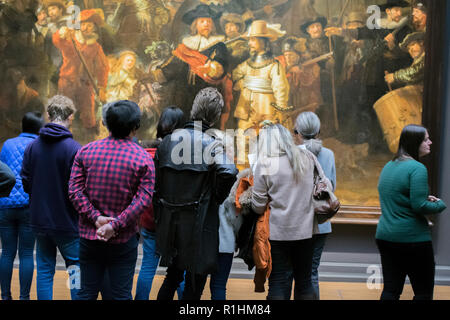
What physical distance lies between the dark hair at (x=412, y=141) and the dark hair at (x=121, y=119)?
81.0 inches

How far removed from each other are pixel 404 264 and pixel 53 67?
549 cm

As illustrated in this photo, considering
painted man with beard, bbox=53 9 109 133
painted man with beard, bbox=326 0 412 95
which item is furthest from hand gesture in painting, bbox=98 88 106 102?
painted man with beard, bbox=326 0 412 95

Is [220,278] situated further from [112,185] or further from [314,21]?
[314,21]

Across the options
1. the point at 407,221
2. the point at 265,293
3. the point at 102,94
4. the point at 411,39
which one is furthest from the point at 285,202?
the point at 102,94

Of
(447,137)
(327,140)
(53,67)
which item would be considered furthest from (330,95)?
(53,67)

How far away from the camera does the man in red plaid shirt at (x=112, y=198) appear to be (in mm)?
2984

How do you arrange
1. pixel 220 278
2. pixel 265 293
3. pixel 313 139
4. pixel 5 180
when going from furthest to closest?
1. pixel 265 293
2. pixel 313 139
3. pixel 220 278
4. pixel 5 180

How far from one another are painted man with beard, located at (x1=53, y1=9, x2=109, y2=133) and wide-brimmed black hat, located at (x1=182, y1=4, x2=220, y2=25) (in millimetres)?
1249

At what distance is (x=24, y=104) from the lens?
271 inches

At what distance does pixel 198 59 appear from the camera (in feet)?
21.4

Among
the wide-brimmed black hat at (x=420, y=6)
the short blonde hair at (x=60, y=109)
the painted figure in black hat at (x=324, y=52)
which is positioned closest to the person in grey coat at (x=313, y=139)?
the short blonde hair at (x=60, y=109)

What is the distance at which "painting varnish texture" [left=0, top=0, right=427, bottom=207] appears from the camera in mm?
6172

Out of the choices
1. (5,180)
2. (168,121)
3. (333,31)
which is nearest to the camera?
(5,180)

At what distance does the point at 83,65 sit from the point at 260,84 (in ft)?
8.42
